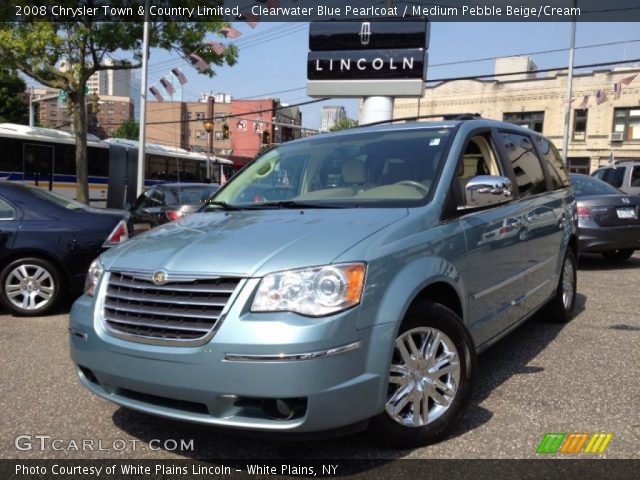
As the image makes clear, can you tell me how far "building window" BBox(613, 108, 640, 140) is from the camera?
3522 centimetres

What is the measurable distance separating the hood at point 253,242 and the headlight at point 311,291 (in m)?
0.05

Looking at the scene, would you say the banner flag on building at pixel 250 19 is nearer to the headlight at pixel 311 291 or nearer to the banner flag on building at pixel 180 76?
the banner flag on building at pixel 180 76

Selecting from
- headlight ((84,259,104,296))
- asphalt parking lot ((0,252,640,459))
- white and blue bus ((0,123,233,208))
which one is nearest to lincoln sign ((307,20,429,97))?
white and blue bus ((0,123,233,208))

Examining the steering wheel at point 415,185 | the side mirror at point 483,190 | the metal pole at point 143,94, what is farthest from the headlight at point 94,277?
the metal pole at point 143,94

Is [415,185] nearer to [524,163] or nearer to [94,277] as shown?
[524,163]

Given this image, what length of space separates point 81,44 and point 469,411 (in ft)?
49.9

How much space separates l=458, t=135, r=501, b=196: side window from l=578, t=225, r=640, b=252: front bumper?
529 centimetres

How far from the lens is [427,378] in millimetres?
2885

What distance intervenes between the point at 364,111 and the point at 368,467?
13537 mm

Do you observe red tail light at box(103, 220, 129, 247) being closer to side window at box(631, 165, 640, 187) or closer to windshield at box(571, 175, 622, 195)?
windshield at box(571, 175, 622, 195)

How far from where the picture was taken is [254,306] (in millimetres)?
2457

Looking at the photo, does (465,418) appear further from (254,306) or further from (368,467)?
(254,306)

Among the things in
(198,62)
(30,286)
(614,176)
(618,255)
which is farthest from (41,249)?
(614,176)

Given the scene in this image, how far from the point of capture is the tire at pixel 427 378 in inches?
108
